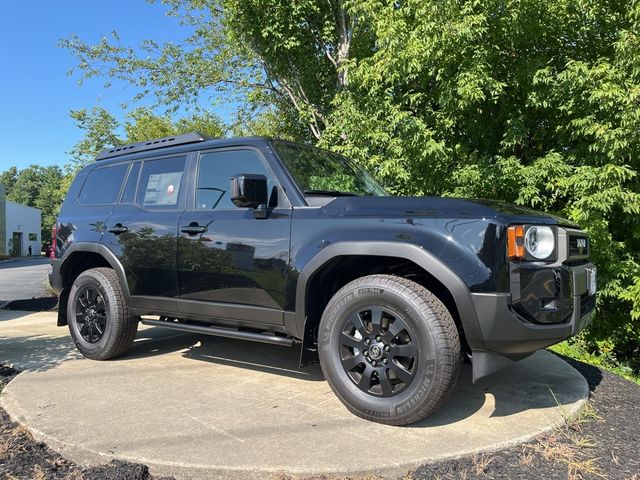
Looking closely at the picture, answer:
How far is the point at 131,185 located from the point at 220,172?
45.1 inches

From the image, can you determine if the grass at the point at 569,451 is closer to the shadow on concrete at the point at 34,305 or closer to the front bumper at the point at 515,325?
the front bumper at the point at 515,325

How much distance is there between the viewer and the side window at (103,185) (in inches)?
193

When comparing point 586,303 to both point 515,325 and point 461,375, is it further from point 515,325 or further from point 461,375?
point 461,375

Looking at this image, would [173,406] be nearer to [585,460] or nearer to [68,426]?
[68,426]

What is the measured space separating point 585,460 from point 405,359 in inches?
42.2

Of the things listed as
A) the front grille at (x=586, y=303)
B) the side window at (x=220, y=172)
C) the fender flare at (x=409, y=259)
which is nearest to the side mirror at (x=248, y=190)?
the side window at (x=220, y=172)

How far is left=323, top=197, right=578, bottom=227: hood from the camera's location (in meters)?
2.95

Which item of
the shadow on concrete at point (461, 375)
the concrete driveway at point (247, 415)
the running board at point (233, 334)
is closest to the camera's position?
the concrete driveway at point (247, 415)

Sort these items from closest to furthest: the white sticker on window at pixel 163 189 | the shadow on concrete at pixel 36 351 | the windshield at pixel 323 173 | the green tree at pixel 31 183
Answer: the windshield at pixel 323 173 → the white sticker on window at pixel 163 189 → the shadow on concrete at pixel 36 351 → the green tree at pixel 31 183

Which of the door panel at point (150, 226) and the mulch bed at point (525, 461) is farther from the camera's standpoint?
the door panel at point (150, 226)

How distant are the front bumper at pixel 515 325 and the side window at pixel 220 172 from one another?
6.42ft

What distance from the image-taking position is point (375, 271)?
3568 mm

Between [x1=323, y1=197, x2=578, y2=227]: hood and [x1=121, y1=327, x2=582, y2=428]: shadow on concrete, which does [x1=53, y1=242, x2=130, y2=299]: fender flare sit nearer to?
[x1=121, y1=327, x2=582, y2=428]: shadow on concrete

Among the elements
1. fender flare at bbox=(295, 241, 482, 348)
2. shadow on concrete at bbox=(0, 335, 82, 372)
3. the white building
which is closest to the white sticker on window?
fender flare at bbox=(295, 241, 482, 348)
